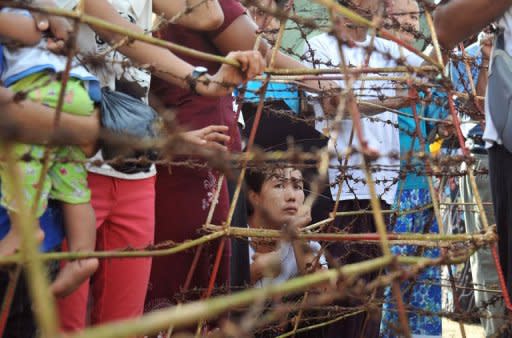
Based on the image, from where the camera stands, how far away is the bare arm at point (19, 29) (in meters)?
1.40

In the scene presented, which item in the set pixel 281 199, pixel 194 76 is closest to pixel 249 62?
pixel 194 76

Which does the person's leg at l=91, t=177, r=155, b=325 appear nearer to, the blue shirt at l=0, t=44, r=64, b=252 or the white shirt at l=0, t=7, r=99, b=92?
the blue shirt at l=0, t=44, r=64, b=252

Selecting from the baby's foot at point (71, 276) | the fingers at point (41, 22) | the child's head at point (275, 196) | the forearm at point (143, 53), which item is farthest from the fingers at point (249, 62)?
the child's head at point (275, 196)

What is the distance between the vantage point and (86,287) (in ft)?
5.54

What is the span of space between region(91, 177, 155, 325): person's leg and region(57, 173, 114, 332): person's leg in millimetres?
17

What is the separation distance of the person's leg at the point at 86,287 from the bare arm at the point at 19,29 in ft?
1.25

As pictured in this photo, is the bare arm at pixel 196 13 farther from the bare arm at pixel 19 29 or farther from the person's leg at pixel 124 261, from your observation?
the bare arm at pixel 19 29

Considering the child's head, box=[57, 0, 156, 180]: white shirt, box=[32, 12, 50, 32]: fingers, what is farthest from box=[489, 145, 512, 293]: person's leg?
box=[32, 12, 50, 32]: fingers

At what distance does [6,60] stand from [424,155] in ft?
2.64

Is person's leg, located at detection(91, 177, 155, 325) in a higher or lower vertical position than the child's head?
lower

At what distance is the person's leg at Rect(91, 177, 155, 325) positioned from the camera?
5.74 feet

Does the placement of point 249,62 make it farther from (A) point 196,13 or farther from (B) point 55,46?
(A) point 196,13

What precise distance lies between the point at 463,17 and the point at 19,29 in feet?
3.07

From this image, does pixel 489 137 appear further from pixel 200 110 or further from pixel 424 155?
A: pixel 200 110
